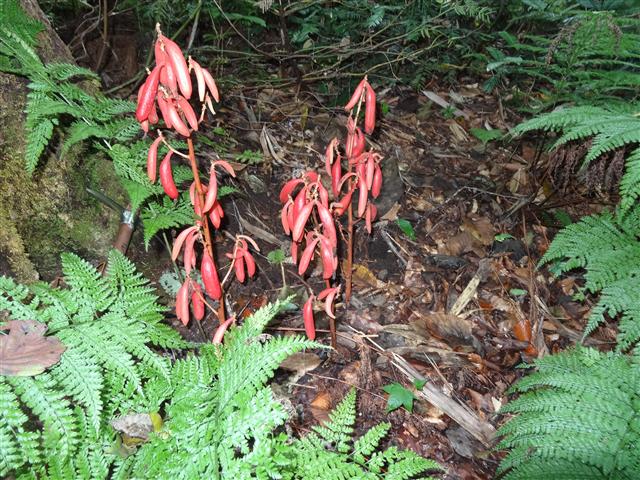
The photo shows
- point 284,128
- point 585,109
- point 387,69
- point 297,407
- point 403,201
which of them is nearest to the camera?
point 297,407

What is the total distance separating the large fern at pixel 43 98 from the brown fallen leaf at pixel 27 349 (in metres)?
0.65

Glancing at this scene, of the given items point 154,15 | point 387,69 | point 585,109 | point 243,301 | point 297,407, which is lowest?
point 297,407

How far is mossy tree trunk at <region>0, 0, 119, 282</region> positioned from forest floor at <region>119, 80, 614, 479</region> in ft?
0.91

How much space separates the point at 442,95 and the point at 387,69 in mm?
632

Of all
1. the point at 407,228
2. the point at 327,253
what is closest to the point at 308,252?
the point at 327,253

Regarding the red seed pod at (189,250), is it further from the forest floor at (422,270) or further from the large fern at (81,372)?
the forest floor at (422,270)

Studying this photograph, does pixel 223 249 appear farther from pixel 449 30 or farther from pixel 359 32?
pixel 449 30

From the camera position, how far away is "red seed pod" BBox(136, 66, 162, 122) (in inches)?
63.2

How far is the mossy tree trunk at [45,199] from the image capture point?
2113 millimetres

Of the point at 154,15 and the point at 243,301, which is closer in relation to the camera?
the point at 243,301

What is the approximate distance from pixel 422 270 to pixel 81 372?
2.20 m

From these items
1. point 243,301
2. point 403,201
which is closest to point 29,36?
point 243,301

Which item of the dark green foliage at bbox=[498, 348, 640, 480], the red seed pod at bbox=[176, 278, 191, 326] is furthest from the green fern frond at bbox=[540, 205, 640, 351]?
the red seed pod at bbox=[176, 278, 191, 326]

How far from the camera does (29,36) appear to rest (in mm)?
2092
